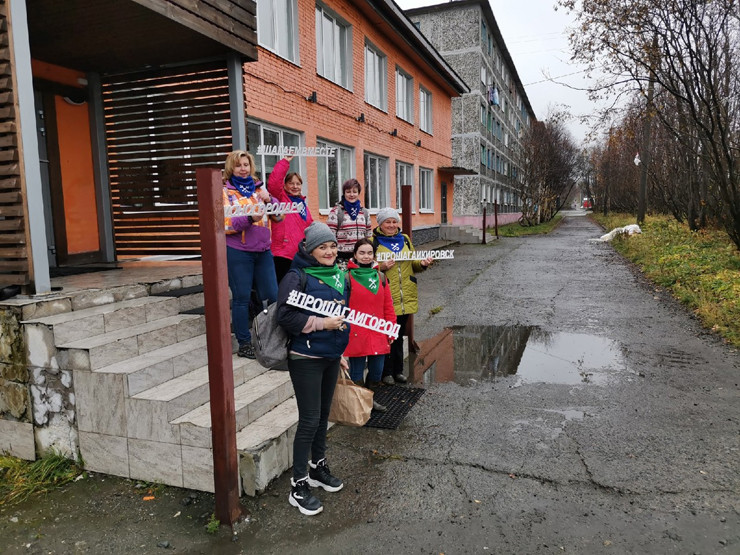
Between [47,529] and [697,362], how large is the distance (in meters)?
6.45

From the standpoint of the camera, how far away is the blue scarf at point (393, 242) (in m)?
5.13

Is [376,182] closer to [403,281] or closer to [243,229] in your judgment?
[403,281]

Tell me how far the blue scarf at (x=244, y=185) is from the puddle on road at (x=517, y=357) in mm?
2667

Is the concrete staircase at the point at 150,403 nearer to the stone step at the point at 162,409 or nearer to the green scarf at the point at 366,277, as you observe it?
the stone step at the point at 162,409

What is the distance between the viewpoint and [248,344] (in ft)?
15.7

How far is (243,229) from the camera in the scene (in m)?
4.52

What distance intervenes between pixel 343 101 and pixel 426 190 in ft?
28.9

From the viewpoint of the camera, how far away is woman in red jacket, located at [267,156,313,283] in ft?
A: 17.0

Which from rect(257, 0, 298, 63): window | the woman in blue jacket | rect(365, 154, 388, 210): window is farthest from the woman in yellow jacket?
rect(365, 154, 388, 210): window

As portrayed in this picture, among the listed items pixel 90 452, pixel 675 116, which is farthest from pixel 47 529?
pixel 675 116

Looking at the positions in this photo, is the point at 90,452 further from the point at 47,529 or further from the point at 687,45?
the point at 687,45

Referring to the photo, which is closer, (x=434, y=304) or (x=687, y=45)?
(x=434, y=304)

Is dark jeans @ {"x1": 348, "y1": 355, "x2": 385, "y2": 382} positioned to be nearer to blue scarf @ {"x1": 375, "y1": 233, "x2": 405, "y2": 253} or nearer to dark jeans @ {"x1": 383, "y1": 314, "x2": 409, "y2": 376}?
dark jeans @ {"x1": 383, "y1": 314, "x2": 409, "y2": 376}

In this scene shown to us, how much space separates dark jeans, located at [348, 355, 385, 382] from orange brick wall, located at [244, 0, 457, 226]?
5984mm
